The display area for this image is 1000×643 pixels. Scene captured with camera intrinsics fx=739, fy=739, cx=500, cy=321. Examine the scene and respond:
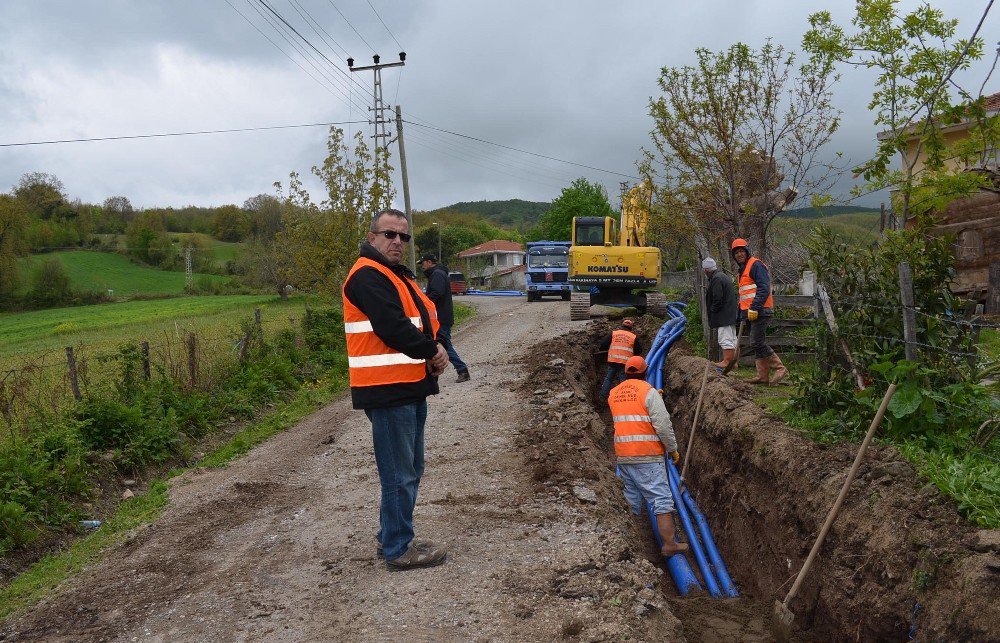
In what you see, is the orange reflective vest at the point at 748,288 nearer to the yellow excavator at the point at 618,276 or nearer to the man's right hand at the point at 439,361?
the man's right hand at the point at 439,361

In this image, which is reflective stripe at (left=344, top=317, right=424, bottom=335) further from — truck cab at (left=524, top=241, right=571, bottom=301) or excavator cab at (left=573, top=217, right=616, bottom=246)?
truck cab at (left=524, top=241, right=571, bottom=301)

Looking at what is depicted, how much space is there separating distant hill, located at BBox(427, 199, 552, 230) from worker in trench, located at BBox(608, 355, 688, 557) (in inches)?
5338

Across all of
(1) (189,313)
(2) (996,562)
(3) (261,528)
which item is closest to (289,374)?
(3) (261,528)

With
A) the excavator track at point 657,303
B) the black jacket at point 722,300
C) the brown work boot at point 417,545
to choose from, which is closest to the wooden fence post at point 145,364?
the brown work boot at point 417,545

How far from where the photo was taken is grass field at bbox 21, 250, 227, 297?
183 feet

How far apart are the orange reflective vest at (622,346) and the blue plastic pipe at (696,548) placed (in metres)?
2.23

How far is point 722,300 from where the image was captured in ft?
32.5

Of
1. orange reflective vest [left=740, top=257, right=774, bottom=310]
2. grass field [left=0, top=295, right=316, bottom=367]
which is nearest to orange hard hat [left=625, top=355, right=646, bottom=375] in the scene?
orange reflective vest [left=740, top=257, right=774, bottom=310]

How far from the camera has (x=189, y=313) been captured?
37188 mm

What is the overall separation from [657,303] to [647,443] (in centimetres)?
1276

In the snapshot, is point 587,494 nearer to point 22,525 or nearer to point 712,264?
point 22,525

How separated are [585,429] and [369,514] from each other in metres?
3.25

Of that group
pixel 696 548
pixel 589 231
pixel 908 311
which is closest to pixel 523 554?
pixel 696 548

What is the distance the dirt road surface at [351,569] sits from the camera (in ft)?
13.1
